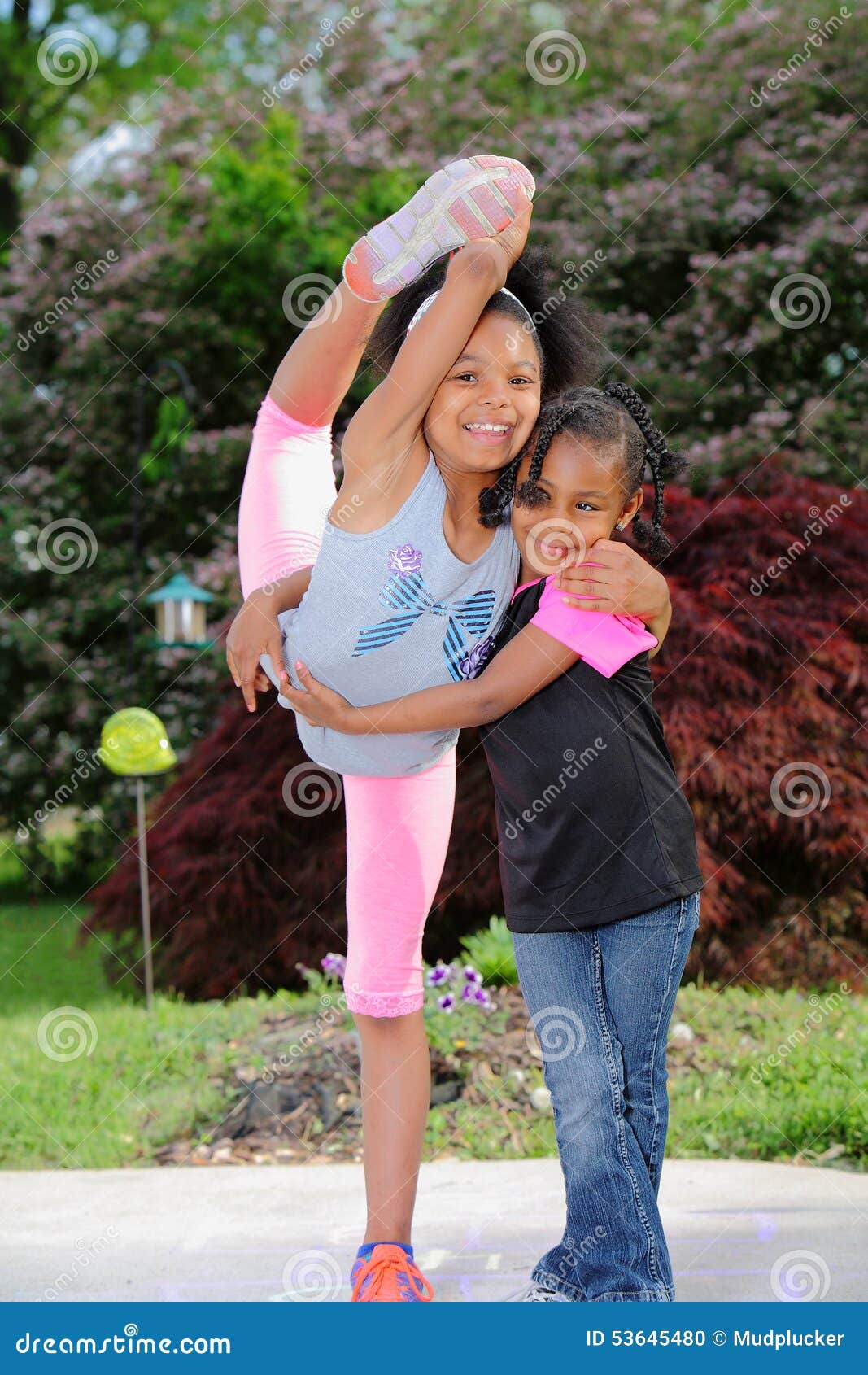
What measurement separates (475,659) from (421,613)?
123mm

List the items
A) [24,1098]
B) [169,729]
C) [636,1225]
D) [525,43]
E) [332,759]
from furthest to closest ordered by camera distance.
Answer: [525,43] < [169,729] < [24,1098] < [332,759] < [636,1225]

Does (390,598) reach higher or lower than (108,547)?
higher

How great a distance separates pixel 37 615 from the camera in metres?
A: 7.71

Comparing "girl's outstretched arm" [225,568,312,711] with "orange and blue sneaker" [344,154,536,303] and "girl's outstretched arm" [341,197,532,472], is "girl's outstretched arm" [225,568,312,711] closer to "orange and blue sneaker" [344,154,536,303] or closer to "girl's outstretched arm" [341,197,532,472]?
"girl's outstretched arm" [341,197,532,472]

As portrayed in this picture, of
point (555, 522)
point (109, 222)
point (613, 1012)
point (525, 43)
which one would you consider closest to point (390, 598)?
point (555, 522)

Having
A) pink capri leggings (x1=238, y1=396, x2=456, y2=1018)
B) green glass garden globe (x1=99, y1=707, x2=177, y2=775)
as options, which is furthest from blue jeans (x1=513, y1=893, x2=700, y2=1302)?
green glass garden globe (x1=99, y1=707, x2=177, y2=775)

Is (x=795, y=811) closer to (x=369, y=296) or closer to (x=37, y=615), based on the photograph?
(x=369, y=296)

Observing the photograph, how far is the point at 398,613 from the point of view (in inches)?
83.0

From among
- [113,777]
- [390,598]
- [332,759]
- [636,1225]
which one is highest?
[390,598]

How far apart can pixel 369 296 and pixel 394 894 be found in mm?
964

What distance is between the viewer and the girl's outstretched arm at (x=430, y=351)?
6.48 ft

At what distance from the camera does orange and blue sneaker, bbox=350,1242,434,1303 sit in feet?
7.18

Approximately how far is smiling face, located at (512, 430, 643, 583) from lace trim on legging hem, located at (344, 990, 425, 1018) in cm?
75

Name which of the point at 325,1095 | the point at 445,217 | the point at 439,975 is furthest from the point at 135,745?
the point at 445,217
